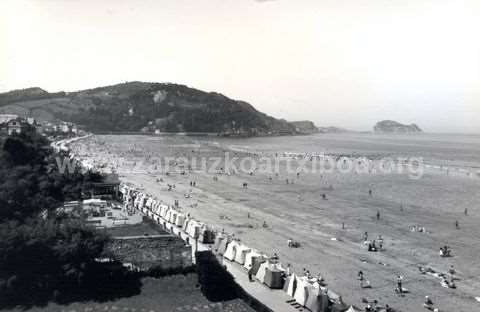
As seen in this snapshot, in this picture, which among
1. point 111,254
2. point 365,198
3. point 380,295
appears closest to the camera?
point 111,254

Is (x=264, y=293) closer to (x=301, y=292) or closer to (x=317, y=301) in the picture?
(x=301, y=292)

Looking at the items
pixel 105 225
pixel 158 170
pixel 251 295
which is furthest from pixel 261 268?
pixel 158 170

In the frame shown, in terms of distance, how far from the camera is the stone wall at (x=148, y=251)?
2119cm

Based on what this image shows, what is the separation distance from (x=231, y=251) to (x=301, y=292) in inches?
257

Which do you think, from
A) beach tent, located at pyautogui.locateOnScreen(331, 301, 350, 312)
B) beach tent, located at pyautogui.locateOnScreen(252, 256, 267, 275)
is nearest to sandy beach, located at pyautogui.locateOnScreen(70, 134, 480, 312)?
beach tent, located at pyautogui.locateOnScreen(331, 301, 350, 312)

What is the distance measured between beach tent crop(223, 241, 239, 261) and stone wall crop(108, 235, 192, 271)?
13.0ft

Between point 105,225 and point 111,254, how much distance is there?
176 inches

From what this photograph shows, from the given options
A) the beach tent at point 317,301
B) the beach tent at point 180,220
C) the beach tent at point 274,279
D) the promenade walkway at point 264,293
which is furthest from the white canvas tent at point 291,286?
the beach tent at point 180,220

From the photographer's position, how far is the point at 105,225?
24984mm

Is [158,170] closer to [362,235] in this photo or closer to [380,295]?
Answer: [362,235]

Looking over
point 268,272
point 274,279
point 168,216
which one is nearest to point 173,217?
point 168,216

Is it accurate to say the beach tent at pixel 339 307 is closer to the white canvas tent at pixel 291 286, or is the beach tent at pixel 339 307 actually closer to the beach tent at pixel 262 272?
the white canvas tent at pixel 291 286

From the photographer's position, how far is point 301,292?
19.8 m

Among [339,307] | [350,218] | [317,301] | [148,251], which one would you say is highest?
[148,251]
